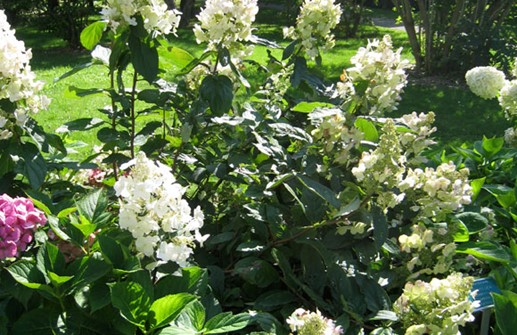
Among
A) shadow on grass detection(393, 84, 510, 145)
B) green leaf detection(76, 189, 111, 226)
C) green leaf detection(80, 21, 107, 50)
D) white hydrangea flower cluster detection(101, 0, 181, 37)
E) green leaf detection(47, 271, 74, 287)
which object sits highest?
white hydrangea flower cluster detection(101, 0, 181, 37)

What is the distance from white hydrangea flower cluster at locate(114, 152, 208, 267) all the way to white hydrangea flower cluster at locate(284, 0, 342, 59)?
3.42 feet

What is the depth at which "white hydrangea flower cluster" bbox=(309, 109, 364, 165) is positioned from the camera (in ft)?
6.87

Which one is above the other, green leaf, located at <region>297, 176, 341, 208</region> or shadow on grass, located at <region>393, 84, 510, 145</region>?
green leaf, located at <region>297, 176, 341, 208</region>

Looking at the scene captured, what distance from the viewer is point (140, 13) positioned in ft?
6.81

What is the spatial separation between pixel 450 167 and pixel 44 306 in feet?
4.12

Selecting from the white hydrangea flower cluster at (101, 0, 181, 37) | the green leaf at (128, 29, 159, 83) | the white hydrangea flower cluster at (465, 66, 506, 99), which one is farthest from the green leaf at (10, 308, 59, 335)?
the white hydrangea flower cluster at (465, 66, 506, 99)

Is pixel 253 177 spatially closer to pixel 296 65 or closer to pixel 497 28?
pixel 296 65

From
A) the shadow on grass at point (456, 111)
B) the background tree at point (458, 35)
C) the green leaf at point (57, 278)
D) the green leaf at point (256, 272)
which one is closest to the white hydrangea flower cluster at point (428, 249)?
the green leaf at point (256, 272)

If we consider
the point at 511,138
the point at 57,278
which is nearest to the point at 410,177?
the point at 57,278

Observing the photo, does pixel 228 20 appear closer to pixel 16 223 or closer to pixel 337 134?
pixel 337 134

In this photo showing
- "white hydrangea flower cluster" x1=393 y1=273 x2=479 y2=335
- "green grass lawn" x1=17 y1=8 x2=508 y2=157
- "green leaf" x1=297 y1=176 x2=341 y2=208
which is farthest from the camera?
"green grass lawn" x1=17 y1=8 x2=508 y2=157

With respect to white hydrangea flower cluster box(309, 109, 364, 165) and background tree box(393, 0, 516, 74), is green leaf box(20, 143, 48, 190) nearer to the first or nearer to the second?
white hydrangea flower cluster box(309, 109, 364, 165)

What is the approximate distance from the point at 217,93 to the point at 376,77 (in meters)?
0.53

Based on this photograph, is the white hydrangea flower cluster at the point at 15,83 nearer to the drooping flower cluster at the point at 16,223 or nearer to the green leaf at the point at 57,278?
the drooping flower cluster at the point at 16,223
